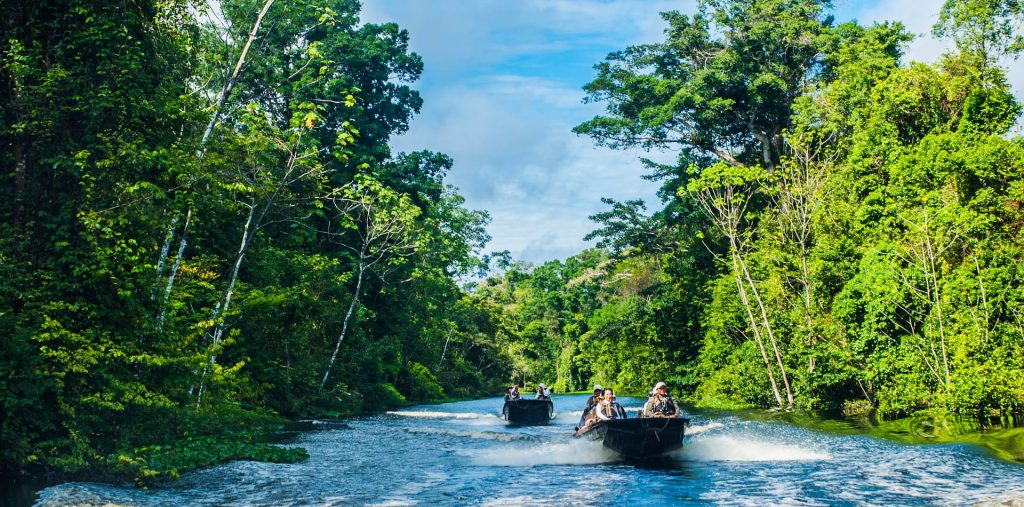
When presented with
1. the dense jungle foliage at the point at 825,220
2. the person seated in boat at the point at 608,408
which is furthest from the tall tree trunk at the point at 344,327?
the person seated in boat at the point at 608,408

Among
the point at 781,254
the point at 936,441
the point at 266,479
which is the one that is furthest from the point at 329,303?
the point at 936,441

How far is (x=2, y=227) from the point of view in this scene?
11992 millimetres

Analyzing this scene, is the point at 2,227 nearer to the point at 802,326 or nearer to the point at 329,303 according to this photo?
the point at 329,303

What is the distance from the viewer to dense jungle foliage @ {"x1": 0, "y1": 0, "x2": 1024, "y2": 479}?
12.3m

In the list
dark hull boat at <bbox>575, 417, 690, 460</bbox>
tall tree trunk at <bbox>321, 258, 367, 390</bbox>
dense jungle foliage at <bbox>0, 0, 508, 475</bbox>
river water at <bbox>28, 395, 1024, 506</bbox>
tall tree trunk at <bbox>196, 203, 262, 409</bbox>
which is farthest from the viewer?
tall tree trunk at <bbox>321, 258, 367, 390</bbox>

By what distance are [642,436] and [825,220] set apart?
16.4m

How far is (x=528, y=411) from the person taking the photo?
1203 inches

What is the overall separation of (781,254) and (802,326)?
9.76ft

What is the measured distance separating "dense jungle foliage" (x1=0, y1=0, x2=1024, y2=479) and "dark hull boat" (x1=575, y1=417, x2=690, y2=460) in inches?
263

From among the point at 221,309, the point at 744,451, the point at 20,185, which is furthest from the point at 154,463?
the point at 744,451

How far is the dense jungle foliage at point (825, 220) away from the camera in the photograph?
803 inches

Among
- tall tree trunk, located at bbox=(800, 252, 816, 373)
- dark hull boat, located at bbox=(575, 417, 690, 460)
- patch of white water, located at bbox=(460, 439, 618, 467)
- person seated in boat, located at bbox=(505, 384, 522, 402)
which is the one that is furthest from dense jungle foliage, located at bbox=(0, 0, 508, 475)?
tall tree trunk, located at bbox=(800, 252, 816, 373)

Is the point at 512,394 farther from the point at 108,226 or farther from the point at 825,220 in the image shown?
the point at 108,226

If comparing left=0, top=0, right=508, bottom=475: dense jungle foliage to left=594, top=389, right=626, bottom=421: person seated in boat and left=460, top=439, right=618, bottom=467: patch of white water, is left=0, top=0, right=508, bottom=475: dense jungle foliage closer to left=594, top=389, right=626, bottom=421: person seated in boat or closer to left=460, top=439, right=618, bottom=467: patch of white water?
left=460, top=439, right=618, bottom=467: patch of white water
